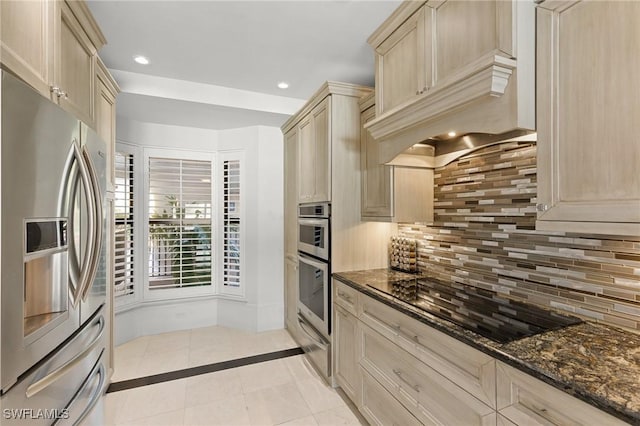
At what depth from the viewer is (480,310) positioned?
1.53 meters

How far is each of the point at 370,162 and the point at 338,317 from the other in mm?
1247

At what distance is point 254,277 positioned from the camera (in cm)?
372

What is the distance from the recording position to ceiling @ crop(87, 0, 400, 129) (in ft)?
6.29

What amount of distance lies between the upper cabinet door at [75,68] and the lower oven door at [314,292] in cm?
193

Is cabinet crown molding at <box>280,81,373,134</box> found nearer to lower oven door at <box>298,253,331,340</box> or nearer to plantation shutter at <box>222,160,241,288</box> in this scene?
lower oven door at <box>298,253,331,340</box>

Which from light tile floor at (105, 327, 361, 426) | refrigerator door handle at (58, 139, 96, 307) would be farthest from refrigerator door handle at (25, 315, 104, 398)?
light tile floor at (105, 327, 361, 426)

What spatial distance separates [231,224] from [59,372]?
267cm

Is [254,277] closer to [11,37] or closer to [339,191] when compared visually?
[339,191]

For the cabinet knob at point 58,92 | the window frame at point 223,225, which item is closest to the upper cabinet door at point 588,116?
the cabinet knob at point 58,92

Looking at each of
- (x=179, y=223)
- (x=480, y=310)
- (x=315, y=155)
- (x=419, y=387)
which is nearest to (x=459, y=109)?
(x=480, y=310)

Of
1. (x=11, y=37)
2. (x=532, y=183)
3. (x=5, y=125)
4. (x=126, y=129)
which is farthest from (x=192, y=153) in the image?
(x=532, y=183)

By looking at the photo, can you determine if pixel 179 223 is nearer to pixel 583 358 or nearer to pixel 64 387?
pixel 64 387

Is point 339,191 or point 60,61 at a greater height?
point 60,61

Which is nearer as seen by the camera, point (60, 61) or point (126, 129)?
point (60, 61)
